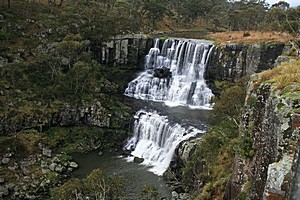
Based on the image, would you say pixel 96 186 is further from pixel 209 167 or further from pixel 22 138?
pixel 22 138

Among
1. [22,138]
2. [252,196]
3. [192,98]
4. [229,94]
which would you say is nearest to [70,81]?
[22,138]

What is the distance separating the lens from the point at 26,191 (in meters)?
31.1

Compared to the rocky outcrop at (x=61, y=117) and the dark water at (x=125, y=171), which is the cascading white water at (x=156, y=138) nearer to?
the dark water at (x=125, y=171)

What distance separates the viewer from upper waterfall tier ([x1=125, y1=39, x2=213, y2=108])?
50688 mm

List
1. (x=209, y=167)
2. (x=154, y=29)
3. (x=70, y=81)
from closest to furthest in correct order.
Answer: (x=209, y=167)
(x=70, y=81)
(x=154, y=29)

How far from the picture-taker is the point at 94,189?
24703 mm

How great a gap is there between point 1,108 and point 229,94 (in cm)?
2591

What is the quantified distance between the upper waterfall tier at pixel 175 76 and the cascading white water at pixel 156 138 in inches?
290

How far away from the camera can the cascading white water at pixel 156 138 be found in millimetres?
37688

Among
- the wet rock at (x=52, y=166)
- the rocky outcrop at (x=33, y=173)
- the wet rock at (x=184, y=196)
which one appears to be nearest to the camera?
the wet rock at (x=184, y=196)

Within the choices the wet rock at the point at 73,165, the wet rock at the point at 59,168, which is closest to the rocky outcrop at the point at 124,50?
the wet rock at the point at 73,165

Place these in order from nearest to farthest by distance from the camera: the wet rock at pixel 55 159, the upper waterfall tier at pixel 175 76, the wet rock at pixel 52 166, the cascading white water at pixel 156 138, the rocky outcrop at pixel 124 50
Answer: the wet rock at pixel 52 166 → the wet rock at pixel 55 159 → the cascading white water at pixel 156 138 → the upper waterfall tier at pixel 175 76 → the rocky outcrop at pixel 124 50

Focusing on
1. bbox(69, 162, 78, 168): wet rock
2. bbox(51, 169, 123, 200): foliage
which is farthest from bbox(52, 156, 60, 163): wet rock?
bbox(51, 169, 123, 200): foliage

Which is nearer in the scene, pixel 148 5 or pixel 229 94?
pixel 229 94
